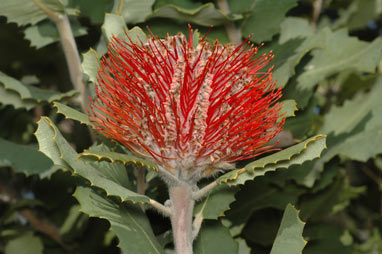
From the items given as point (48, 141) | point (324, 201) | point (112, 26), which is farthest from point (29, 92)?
point (324, 201)

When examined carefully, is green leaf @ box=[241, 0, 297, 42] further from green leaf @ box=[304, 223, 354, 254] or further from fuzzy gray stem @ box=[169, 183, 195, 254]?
green leaf @ box=[304, 223, 354, 254]

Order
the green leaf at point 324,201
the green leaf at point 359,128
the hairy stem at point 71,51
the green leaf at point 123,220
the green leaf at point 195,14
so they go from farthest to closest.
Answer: the green leaf at point 324,201 < the green leaf at point 359,128 < the hairy stem at point 71,51 < the green leaf at point 195,14 < the green leaf at point 123,220

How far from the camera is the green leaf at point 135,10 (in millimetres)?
1288

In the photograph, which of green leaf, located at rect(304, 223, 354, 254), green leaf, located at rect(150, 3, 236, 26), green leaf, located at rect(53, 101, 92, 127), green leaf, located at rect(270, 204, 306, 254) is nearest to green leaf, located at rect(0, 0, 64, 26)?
green leaf, located at rect(150, 3, 236, 26)

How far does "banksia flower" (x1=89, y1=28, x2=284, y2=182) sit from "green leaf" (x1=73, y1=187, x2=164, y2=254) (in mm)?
119

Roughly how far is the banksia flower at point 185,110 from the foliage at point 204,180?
2.2 inches

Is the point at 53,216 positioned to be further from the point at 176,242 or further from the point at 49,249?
the point at 176,242

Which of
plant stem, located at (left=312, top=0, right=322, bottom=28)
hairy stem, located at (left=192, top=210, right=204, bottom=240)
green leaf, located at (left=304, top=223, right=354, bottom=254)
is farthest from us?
plant stem, located at (left=312, top=0, right=322, bottom=28)

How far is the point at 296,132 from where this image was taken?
4.46 feet

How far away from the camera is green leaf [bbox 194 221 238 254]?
111cm

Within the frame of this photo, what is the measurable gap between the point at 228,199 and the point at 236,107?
0.72 feet

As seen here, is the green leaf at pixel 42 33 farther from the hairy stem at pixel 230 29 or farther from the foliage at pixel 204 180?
the hairy stem at pixel 230 29

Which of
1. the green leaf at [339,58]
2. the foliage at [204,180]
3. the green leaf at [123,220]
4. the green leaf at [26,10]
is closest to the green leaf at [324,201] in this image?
the foliage at [204,180]

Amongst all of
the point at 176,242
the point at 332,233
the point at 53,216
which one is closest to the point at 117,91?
the point at 176,242
